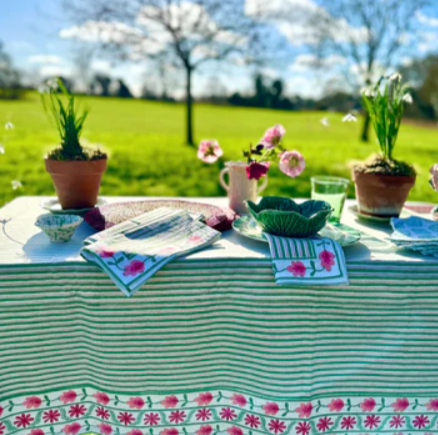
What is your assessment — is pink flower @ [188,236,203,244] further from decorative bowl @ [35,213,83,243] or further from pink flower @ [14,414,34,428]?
pink flower @ [14,414,34,428]

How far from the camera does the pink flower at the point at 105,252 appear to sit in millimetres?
1051

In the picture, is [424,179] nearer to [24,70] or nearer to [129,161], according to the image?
[129,161]

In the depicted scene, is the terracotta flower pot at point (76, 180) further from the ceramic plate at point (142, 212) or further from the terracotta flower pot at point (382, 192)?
the terracotta flower pot at point (382, 192)

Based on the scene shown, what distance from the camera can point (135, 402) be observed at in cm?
116

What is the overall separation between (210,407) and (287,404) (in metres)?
0.23

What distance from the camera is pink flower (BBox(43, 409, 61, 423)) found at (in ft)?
3.76

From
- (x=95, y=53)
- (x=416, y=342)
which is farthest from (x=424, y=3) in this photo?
(x=416, y=342)

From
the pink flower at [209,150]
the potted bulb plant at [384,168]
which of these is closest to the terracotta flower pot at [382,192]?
the potted bulb plant at [384,168]

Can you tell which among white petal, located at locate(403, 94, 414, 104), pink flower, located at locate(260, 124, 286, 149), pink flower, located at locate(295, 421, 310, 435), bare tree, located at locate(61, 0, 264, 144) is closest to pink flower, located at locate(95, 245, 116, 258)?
pink flower, located at locate(260, 124, 286, 149)

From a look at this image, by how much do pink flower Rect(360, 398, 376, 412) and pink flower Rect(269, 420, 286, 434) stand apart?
243 mm

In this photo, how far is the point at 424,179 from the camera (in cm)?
684

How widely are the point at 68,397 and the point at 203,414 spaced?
1.30 ft

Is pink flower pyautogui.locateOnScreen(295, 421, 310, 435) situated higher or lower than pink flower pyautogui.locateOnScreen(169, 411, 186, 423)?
lower

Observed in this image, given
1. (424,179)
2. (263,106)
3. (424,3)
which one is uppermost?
(424,3)
